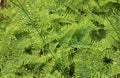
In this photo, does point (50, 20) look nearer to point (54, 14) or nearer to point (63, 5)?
point (54, 14)

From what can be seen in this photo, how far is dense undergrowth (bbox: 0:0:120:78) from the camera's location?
1515 mm

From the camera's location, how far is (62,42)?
5.95 ft

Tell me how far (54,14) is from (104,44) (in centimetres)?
55

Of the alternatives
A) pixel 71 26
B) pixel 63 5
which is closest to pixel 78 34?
pixel 71 26

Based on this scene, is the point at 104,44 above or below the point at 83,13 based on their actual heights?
below

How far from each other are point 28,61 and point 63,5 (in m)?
0.66

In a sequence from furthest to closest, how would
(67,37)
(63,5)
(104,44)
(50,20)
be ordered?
(63,5)
(50,20)
(67,37)
(104,44)

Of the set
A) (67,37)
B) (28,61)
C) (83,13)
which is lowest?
(28,61)

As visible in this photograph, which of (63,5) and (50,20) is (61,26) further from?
(63,5)

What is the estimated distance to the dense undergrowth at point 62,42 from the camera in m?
1.51

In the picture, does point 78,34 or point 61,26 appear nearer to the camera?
point 78,34

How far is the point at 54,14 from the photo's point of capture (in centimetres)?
202

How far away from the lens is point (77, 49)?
5.84 feet

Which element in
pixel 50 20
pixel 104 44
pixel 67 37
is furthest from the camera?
pixel 50 20
